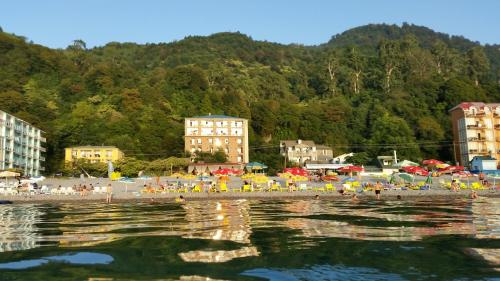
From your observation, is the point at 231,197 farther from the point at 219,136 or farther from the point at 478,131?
the point at 478,131

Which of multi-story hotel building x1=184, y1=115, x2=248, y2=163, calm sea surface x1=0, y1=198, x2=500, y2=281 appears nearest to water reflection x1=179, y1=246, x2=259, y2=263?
calm sea surface x1=0, y1=198, x2=500, y2=281

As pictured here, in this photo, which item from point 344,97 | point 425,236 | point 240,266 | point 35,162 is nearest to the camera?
point 240,266

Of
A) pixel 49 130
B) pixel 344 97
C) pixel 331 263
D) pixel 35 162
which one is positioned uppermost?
pixel 344 97

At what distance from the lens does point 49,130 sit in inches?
3359

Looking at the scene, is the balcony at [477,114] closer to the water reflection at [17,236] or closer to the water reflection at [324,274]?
the water reflection at [17,236]

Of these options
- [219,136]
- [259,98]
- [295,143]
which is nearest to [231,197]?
[219,136]

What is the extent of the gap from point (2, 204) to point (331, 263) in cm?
3086

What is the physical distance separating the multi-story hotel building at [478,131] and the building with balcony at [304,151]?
27.2m

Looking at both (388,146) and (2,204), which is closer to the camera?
(2,204)

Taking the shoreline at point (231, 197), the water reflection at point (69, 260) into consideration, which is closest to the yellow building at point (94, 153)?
the shoreline at point (231, 197)

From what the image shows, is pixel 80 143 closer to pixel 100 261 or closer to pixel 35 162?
pixel 35 162

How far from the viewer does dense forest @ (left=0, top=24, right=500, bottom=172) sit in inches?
3469

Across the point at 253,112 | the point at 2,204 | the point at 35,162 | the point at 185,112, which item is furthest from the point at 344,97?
the point at 2,204

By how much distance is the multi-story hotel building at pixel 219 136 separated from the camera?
8912 cm
